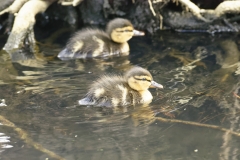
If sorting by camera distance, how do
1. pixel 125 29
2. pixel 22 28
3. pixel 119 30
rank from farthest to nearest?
pixel 22 28
pixel 125 29
pixel 119 30

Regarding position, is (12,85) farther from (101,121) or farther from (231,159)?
(231,159)

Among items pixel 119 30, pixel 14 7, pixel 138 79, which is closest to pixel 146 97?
pixel 138 79

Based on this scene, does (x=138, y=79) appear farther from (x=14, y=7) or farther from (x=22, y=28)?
(x=14, y=7)

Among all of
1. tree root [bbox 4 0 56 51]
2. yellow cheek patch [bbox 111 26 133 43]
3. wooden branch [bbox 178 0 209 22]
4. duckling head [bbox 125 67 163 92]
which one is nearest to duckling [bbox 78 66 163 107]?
duckling head [bbox 125 67 163 92]

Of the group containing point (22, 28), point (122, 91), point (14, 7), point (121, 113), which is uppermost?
point (14, 7)

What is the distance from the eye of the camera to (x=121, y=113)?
11.8 ft

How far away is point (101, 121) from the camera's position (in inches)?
135

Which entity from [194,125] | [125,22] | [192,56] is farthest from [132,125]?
[125,22]

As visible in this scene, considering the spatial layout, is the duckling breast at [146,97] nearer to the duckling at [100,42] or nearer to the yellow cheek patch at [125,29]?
the duckling at [100,42]

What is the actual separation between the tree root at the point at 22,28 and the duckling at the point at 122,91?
8.06 ft

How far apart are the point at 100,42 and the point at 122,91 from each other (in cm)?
181

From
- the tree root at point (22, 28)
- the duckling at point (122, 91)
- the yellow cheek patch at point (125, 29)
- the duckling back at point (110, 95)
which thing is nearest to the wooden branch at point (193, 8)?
the yellow cheek patch at point (125, 29)

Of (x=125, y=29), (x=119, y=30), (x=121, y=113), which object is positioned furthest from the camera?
(x=125, y=29)

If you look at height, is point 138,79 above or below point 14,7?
below
